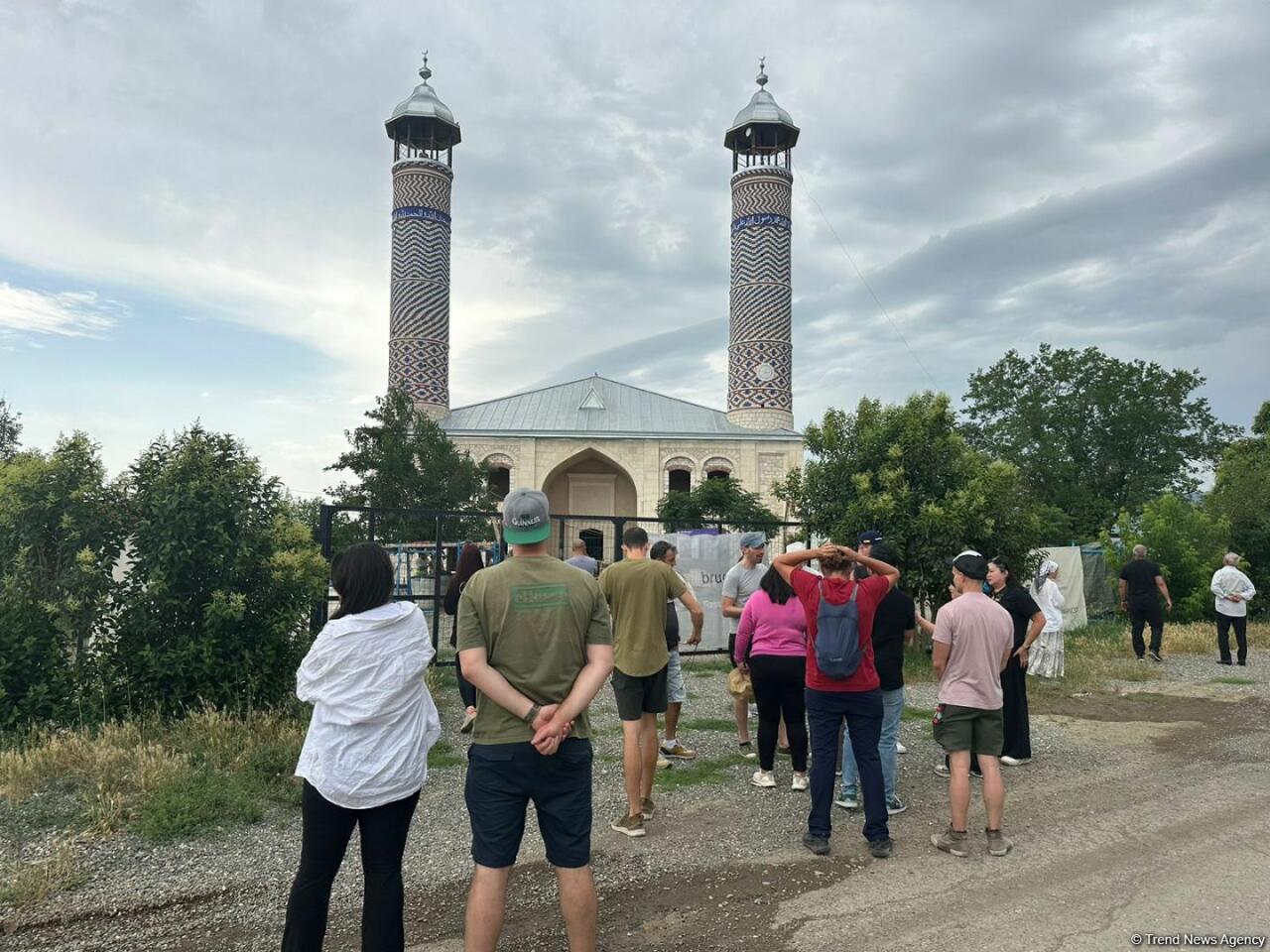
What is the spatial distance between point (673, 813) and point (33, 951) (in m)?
3.00

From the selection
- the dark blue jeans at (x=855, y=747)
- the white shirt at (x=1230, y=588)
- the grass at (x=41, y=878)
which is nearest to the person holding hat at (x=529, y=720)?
the dark blue jeans at (x=855, y=747)

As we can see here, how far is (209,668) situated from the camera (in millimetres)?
6105

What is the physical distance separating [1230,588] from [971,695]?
29.4 ft

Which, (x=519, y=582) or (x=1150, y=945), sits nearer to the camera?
(x=519, y=582)

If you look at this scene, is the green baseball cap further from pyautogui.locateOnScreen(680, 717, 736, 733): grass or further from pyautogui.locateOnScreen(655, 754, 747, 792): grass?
pyautogui.locateOnScreen(680, 717, 736, 733): grass

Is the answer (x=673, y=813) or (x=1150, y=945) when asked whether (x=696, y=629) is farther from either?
(x=1150, y=945)

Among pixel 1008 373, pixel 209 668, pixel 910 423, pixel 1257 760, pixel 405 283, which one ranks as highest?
pixel 405 283

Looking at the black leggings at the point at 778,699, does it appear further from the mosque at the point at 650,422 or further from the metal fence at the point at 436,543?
the mosque at the point at 650,422

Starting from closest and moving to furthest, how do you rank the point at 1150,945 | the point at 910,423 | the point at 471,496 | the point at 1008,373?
the point at 1150,945 → the point at 910,423 → the point at 471,496 → the point at 1008,373

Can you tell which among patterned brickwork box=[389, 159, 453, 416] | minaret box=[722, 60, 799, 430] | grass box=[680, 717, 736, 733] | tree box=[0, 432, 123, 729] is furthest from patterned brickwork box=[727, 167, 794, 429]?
tree box=[0, 432, 123, 729]

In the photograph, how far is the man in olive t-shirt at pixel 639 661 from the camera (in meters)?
4.49

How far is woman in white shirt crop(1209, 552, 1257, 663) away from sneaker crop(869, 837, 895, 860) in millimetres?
9179

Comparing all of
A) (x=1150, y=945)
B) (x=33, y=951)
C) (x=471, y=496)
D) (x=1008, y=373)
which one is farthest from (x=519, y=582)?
(x=1008, y=373)

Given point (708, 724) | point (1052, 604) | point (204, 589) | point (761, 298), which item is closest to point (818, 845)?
point (708, 724)
